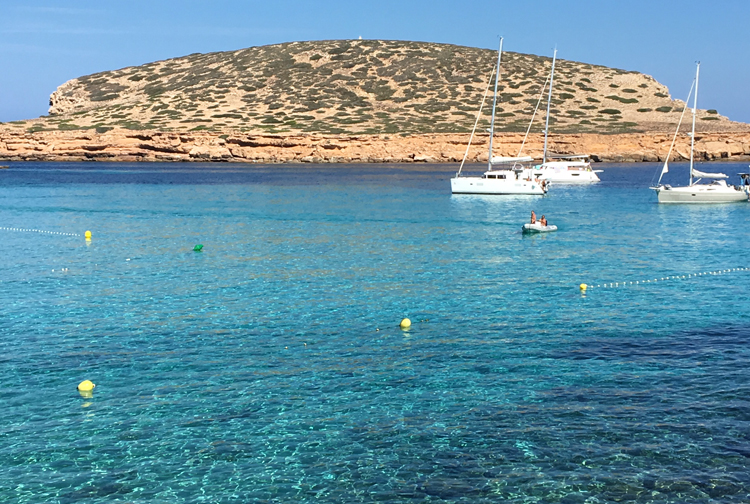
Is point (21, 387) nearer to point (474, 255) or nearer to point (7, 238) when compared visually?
point (474, 255)

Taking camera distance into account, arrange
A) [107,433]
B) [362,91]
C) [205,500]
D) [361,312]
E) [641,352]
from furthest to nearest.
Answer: [362,91], [361,312], [641,352], [107,433], [205,500]

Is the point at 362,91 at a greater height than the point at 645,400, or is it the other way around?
the point at 362,91

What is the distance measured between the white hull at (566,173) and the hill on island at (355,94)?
32.4 m

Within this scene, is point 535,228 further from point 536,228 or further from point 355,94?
point 355,94

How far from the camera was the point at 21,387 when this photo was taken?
664 inches

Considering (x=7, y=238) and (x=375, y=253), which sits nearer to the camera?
(x=375, y=253)

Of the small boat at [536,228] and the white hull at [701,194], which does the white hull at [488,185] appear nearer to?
the white hull at [701,194]

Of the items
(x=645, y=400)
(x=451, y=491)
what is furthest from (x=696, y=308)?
(x=451, y=491)

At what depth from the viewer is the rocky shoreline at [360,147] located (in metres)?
119

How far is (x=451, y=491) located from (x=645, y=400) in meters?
5.80

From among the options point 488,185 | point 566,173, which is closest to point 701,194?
point 488,185

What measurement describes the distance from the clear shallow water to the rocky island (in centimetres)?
8381

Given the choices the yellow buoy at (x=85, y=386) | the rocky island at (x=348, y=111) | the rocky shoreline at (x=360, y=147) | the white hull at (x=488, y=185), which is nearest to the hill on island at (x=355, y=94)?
the rocky island at (x=348, y=111)

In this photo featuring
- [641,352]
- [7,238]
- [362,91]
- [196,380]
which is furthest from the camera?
[362,91]
